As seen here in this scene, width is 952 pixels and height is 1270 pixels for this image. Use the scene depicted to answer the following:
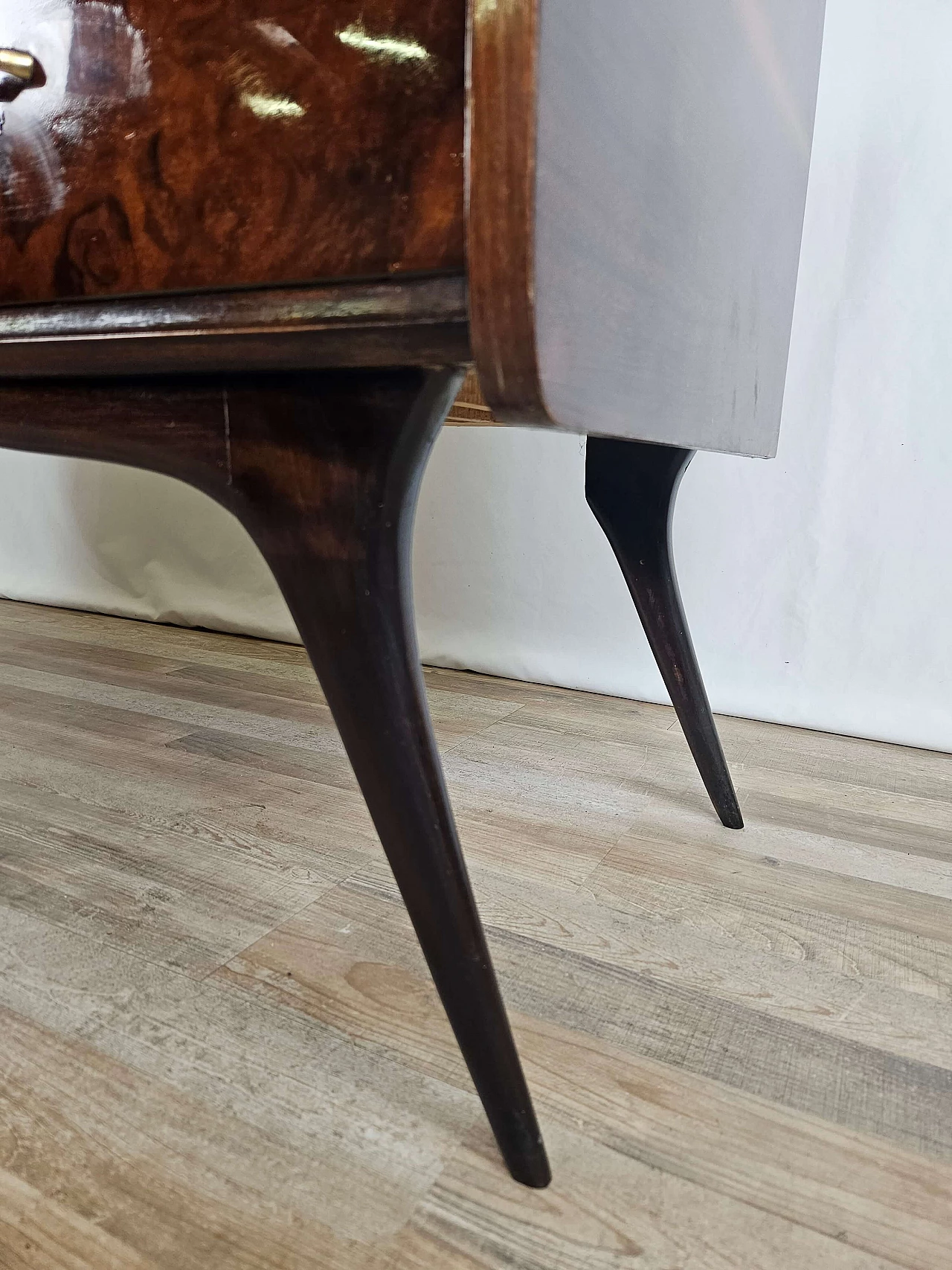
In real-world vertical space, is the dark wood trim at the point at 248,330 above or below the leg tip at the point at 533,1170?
above

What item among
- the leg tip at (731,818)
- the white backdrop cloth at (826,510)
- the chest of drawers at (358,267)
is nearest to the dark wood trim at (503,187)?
the chest of drawers at (358,267)

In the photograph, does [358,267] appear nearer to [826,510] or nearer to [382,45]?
[382,45]

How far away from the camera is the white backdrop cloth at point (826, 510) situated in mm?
1104

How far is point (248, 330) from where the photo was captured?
32cm

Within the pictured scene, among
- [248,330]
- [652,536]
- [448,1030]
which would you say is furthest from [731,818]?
[248,330]

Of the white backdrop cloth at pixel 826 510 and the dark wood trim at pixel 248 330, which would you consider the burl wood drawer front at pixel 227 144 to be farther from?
the white backdrop cloth at pixel 826 510

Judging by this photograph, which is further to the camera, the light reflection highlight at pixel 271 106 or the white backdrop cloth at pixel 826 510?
the white backdrop cloth at pixel 826 510

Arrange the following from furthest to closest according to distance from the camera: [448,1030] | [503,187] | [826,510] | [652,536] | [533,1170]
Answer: [826,510] < [652,536] < [448,1030] < [533,1170] < [503,187]

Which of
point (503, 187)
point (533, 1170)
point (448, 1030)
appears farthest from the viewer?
point (448, 1030)

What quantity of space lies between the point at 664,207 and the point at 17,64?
0.88ft

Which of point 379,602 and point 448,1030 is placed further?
point 448,1030

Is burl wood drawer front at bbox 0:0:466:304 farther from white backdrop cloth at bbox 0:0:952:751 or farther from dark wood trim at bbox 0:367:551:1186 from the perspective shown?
white backdrop cloth at bbox 0:0:952:751

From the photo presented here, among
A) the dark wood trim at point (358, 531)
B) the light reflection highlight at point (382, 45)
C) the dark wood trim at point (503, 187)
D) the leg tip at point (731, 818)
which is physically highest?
the light reflection highlight at point (382, 45)

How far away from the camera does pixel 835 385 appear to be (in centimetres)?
118
